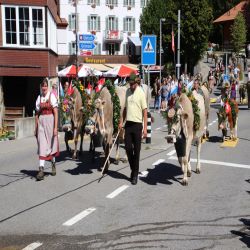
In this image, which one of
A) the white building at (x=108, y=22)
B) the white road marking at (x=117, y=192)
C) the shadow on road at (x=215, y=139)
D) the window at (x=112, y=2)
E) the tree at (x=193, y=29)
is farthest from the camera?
the window at (x=112, y=2)

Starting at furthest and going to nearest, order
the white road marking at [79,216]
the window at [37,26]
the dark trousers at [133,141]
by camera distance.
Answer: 1. the window at [37,26]
2. the dark trousers at [133,141]
3. the white road marking at [79,216]

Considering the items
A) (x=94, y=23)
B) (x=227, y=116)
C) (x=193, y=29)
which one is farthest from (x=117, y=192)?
Result: (x=94, y=23)

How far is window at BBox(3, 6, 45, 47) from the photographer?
23703 millimetres

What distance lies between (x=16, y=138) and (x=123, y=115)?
8.60 m

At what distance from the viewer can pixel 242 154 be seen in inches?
548

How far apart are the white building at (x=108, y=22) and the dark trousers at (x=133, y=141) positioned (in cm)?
5703

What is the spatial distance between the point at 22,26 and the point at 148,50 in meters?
9.55

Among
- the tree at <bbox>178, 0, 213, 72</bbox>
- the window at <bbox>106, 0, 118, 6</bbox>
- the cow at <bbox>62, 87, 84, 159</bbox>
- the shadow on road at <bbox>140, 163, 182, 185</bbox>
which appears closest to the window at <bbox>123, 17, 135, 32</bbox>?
the window at <bbox>106, 0, 118, 6</bbox>

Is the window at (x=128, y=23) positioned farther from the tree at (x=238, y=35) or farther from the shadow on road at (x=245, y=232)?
the shadow on road at (x=245, y=232)

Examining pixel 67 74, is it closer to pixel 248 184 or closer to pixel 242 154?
pixel 242 154

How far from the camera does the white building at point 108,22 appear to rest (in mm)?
66506

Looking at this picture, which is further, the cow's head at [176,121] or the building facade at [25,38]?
the building facade at [25,38]

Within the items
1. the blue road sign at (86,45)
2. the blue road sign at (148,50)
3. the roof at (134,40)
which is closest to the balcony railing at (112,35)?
the roof at (134,40)

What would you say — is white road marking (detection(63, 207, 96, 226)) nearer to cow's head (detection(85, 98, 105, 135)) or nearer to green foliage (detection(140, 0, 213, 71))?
cow's head (detection(85, 98, 105, 135))
